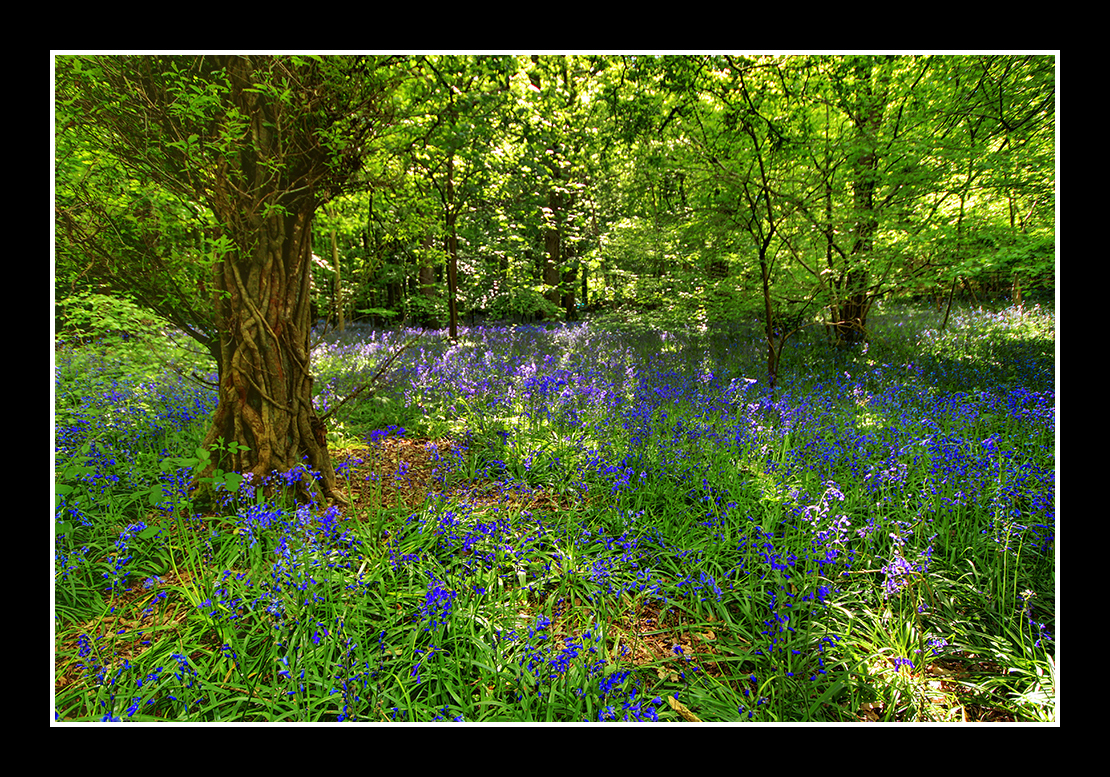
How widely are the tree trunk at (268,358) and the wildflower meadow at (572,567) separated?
0.79 feet

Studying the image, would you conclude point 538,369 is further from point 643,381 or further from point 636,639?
point 636,639

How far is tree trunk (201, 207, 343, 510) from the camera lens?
3.06m

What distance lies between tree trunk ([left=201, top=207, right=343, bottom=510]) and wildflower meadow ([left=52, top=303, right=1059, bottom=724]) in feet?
0.79

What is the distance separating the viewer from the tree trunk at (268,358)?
3057mm

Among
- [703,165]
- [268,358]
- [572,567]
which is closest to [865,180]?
[703,165]

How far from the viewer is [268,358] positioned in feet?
10.4

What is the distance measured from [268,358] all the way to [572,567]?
108 inches

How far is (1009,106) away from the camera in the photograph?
187 inches

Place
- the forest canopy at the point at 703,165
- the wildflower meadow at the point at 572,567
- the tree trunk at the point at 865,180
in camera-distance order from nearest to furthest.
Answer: the wildflower meadow at the point at 572,567
the forest canopy at the point at 703,165
the tree trunk at the point at 865,180

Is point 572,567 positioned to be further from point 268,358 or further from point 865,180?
point 865,180

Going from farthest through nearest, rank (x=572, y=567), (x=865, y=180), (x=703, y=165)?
(x=865, y=180), (x=703, y=165), (x=572, y=567)

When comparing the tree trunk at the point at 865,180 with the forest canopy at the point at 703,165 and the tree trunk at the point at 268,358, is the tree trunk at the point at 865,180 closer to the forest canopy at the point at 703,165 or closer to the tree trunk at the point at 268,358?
the forest canopy at the point at 703,165

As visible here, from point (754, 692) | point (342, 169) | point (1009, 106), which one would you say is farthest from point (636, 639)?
point (1009, 106)

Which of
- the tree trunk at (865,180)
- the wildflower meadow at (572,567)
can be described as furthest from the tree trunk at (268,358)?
the tree trunk at (865,180)
